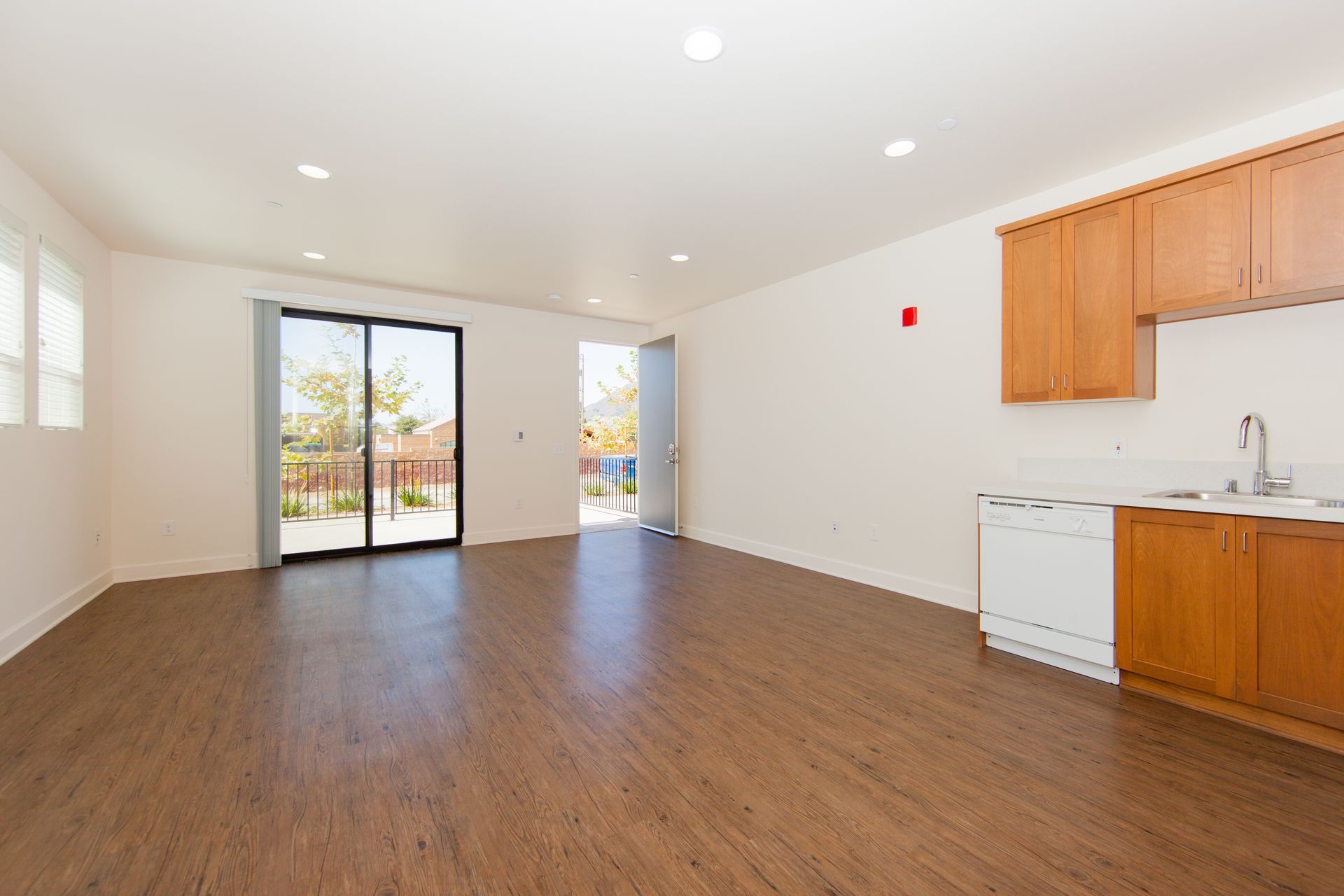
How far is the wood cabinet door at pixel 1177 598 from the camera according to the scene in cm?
229

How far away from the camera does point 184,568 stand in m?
4.73

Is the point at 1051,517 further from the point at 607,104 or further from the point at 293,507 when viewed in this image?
the point at 293,507

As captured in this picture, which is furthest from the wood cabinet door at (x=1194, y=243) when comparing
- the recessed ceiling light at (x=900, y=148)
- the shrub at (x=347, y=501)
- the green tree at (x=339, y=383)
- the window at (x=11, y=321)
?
the shrub at (x=347, y=501)

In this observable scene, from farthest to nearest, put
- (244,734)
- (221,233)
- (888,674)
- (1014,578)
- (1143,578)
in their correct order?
(221,233), (1014,578), (888,674), (1143,578), (244,734)

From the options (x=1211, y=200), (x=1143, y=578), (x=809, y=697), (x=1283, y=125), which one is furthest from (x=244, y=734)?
(x=1283, y=125)

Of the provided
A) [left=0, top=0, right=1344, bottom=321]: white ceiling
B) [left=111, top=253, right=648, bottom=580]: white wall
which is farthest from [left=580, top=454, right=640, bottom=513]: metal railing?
[left=0, top=0, right=1344, bottom=321]: white ceiling

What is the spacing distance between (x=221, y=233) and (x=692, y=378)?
14.4 feet

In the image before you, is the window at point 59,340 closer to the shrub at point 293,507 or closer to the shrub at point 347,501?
the shrub at point 293,507

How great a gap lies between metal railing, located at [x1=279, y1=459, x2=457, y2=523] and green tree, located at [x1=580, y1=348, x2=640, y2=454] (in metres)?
5.30

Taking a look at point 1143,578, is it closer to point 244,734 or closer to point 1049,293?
point 1049,293

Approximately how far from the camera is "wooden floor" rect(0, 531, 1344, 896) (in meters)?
1.52

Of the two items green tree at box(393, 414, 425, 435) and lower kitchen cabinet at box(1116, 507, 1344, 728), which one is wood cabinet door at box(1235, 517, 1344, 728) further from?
green tree at box(393, 414, 425, 435)

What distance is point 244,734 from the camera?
7.25ft

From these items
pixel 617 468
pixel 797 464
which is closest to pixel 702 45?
pixel 797 464
